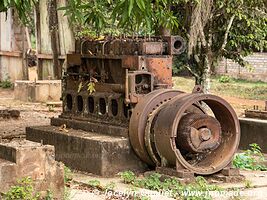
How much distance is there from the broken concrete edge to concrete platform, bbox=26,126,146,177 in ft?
6.19

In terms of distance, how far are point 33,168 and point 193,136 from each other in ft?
7.92

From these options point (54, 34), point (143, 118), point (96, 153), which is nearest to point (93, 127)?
point (96, 153)

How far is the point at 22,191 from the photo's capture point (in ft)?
23.5

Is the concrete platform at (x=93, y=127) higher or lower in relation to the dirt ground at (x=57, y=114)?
higher

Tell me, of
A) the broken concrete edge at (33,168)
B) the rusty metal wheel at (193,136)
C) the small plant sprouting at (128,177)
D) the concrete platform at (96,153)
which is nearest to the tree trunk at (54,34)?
the concrete platform at (96,153)

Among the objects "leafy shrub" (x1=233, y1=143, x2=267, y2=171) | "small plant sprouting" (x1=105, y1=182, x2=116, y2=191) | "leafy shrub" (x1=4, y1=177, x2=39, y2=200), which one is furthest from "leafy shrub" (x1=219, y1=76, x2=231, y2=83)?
"leafy shrub" (x1=4, y1=177, x2=39, y2=200)

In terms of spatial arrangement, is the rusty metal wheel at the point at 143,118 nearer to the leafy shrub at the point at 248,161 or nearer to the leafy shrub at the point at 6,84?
the leafy shrub at the point at 248,161

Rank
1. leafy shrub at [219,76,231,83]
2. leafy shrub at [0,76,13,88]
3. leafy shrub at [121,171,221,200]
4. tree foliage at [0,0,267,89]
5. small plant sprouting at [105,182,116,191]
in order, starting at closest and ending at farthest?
leafy shrub at [121,171,221,200], small plant sprouting at [105,182,116,191], tree foliage at [0,0,267,89], leafy shrub at [0,76,13,88], leafy shrub at [219,76,231,83]

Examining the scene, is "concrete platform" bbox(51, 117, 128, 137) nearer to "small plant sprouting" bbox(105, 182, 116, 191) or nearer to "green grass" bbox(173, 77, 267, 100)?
"small plant sprouting" bbox(105, 182, 116, 191)

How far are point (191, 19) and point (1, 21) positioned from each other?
12714 millimetres

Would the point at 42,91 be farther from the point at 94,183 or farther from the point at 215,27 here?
the point at 94,183

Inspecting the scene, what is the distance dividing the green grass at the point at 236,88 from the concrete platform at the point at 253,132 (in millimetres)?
10068

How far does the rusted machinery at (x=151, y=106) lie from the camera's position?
9195 millimetres

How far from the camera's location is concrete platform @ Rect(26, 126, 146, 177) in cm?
950
